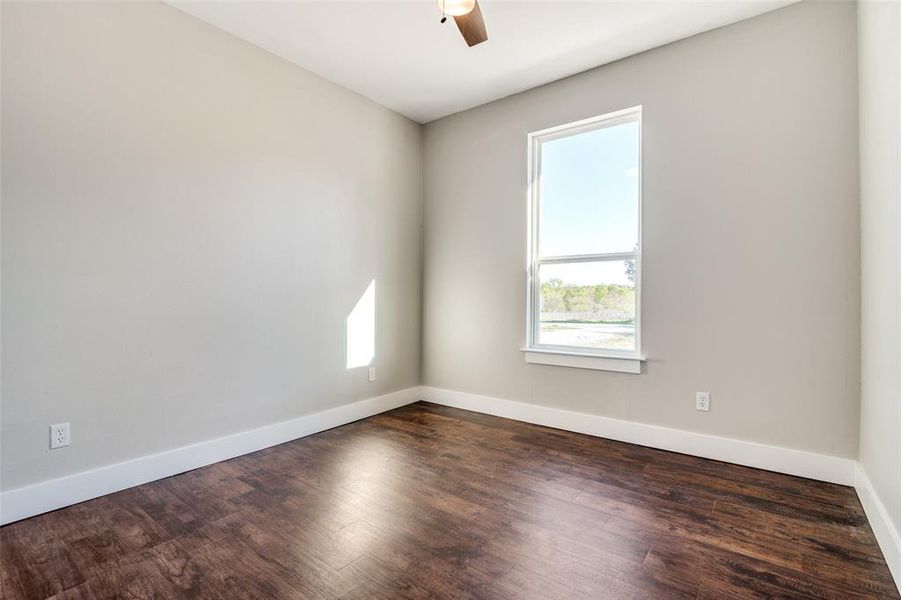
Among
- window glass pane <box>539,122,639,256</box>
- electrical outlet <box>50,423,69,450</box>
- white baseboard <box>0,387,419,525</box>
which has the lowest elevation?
white baseboard <box>0,387,419,525</box>

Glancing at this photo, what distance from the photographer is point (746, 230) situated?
2.55m

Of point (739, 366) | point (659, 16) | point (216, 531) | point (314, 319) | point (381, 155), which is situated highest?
point (659, 16)

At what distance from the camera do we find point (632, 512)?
6.58 feet

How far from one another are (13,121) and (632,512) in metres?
3.42

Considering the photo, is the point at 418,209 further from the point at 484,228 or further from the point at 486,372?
the point at 486,372

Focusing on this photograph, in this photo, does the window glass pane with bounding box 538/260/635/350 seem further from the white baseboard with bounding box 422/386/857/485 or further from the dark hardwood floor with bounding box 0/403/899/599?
the dark hardwood floor with bounding box 0/403/899/599

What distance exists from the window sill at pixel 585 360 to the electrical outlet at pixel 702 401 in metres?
0.38

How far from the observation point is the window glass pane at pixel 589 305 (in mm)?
3051

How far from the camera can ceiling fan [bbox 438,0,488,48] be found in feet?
5.84

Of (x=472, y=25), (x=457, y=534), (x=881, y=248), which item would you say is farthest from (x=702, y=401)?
(x=472, y=25)

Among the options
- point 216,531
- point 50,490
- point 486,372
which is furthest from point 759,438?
point 50,490

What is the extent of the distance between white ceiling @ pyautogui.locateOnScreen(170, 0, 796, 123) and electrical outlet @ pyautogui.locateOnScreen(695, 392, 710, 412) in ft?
7.61

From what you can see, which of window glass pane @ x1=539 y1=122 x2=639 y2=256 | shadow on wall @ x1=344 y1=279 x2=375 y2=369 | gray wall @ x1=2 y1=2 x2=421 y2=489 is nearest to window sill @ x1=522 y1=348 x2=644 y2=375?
window glass pane @ x1=539 y1=122 x2=639 y2=256

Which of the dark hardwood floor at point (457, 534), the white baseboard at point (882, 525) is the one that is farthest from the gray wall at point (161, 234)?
the white baseboard at point (882, 525)
